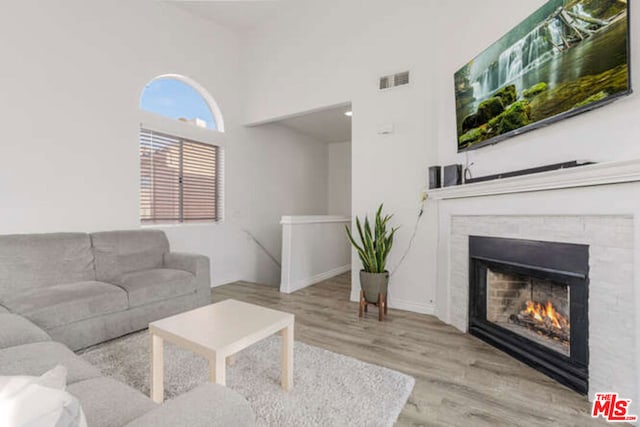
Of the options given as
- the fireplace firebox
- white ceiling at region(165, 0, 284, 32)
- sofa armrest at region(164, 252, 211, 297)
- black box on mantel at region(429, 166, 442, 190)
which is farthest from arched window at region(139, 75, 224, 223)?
the fireplace firebox

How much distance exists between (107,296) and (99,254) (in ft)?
2.17

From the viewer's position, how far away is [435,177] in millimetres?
2826

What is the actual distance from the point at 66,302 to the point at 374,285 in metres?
2.44

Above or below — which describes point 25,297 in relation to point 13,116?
below

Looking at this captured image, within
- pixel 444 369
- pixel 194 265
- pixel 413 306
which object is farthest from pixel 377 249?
pixel 194 265

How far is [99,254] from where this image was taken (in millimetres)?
2711

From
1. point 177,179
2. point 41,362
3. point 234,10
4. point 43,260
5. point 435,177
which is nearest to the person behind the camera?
point 41,362

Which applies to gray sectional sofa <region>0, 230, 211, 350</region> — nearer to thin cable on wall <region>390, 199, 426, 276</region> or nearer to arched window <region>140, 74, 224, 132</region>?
arched window <region>140, 74, 224, 132</region>

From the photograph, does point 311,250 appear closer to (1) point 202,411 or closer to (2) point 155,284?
(2) point 155,284

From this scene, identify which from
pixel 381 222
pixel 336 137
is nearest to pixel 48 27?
pixel 381 222

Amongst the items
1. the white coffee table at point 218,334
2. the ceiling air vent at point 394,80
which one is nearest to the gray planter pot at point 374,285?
the white coffee table at point 218,334

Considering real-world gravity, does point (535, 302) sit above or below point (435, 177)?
below

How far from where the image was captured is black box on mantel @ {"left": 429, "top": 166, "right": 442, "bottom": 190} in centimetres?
283

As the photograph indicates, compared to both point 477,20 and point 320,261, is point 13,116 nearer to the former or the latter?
point 320,261
